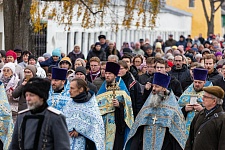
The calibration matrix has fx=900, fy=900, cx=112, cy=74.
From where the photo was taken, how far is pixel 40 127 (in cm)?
898

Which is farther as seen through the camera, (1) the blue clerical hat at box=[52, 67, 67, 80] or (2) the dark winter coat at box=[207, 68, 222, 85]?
(2) the dark winter coat at box=[207, 68, 222, 85]

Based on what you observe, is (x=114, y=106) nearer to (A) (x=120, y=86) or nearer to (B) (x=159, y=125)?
(A) (x=120, y=86)

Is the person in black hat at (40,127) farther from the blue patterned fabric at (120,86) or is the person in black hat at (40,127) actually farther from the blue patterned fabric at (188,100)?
the blue patterned fabric at (120,86)

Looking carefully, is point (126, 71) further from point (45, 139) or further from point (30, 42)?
point (30, 42)

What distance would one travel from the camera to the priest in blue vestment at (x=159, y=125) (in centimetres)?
1277

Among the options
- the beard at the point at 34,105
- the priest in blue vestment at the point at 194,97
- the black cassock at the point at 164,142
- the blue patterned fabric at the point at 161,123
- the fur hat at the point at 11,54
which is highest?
the beard at the point at 34,105

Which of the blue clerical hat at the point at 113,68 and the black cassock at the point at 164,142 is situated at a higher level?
the blue clerical hat at the point at 113,68

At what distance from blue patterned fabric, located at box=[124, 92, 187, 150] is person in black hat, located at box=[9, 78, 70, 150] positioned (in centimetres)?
390

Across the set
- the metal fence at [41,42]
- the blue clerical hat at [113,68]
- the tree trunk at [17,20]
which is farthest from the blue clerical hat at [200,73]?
the metal fence at [41,42]

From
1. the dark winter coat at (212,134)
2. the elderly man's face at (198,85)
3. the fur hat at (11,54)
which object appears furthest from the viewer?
the fur hat at (11,54)

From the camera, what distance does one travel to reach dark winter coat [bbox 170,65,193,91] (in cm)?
A: 1678

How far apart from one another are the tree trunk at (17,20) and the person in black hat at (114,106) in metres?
8.88

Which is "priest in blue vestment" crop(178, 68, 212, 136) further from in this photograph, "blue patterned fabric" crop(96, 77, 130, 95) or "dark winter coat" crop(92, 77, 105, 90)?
"dark winter coat" crop(92, 77, 105, 90)

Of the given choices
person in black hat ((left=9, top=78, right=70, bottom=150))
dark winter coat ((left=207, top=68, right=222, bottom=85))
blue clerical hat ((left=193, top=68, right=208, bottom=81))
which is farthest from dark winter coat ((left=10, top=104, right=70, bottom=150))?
dark winter coat ((left=207, top=68, right=222, bottom=85))
